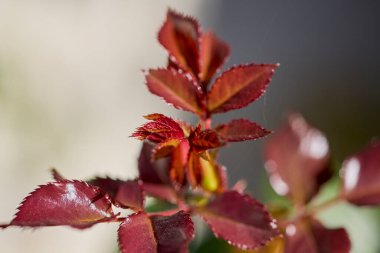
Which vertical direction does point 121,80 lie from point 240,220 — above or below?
above

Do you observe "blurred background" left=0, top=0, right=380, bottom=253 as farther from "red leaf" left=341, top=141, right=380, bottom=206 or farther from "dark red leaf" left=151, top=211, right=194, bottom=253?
"dark red leaf" left=151, top=211, right=194, bottom=253

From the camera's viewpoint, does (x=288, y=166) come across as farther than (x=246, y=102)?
Yes

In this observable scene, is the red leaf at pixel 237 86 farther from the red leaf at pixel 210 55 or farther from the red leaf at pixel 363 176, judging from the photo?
the red leaf at pixel 363 176

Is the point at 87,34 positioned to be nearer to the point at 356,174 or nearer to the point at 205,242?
the point at 205,242

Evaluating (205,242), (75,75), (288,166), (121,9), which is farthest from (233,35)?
(288,166)

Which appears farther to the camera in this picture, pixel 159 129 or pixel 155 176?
pixel 155 176

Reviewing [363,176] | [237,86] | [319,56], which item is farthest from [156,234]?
[319,56]

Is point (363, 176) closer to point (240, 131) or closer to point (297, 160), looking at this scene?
point (297, 160)

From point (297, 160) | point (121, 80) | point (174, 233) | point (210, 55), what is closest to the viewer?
point (174, 233)
